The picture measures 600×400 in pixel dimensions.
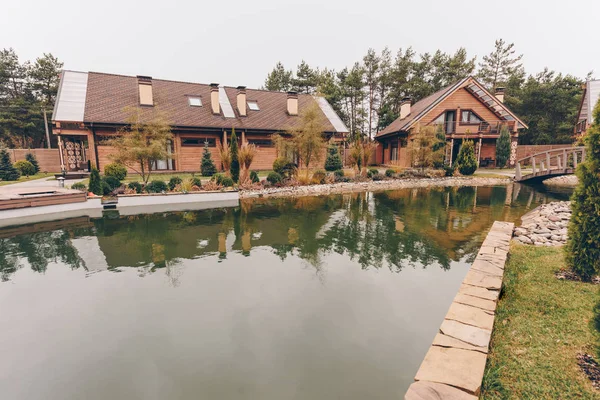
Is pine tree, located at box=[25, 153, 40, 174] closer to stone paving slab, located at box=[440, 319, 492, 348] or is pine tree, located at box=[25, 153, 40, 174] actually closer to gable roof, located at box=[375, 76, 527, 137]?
stone paving slab, located at box=[440, 319, 492, 348]

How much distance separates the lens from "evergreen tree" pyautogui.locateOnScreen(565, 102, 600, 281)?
436cm

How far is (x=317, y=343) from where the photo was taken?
145 inches

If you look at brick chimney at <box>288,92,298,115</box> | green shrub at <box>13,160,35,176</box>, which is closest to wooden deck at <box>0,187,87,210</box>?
green shrub at <box>13,160,35,176</box>

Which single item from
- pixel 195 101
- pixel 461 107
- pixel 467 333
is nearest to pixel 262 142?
pixel 195 101

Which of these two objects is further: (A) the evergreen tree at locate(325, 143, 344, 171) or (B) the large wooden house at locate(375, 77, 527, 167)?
(B) the large wooden house at locate(375, 77, 527, 167)

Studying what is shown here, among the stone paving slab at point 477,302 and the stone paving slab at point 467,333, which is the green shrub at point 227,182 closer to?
the stone paving slab at point 477,302

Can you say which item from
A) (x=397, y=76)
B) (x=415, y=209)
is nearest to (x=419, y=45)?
(x=397, y=76)

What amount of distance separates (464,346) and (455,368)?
387mm

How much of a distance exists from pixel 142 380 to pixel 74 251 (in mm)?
5507

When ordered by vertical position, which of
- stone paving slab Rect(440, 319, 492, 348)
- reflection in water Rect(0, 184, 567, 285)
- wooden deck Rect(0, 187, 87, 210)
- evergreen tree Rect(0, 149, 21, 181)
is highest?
evergreen tree Rect(0, 149, 21, 181)

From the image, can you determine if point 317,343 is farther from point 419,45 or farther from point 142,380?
point 419,45

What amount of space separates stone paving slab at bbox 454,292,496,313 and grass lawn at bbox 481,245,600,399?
147 mm

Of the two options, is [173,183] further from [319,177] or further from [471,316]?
[471,316]

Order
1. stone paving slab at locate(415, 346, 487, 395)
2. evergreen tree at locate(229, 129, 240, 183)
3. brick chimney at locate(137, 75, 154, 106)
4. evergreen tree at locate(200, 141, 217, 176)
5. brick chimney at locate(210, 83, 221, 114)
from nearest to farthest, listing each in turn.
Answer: stone paving slab at locate(415, 346, 487, 395) < evergreen tree at locate(229, 129, 240, 183) < evergreen tree at locate(200, 141, 217, 176) < brick chimney at locate(137, 75, 154, 106) < brick chimney at locate(210, 83, 221, 114)
